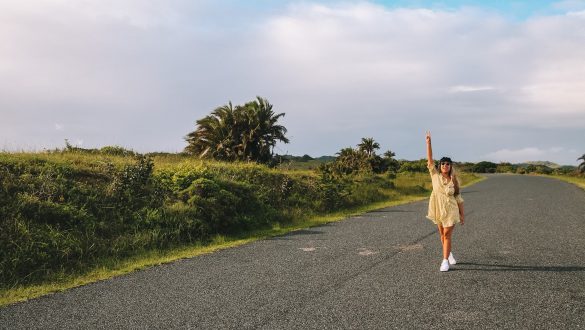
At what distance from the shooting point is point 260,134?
114 ft

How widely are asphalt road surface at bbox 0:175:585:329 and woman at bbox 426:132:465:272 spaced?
0.59 metres

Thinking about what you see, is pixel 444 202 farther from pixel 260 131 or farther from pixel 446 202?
pixel 260 131

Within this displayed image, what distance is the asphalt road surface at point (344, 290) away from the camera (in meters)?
5.43

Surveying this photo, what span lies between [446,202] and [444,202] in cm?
4

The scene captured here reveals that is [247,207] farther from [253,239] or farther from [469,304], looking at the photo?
[469,304]

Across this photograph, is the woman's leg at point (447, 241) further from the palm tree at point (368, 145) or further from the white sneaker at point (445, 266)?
the palm tree at point (368, 145)

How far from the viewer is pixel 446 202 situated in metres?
8.09

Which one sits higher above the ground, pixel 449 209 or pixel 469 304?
pixel 449 209

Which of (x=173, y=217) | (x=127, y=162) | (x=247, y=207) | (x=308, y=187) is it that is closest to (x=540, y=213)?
(x=308, y=187)

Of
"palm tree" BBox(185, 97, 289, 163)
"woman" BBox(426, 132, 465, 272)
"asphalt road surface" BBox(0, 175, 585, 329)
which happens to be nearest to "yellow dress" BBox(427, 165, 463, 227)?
"woman" BBox(426, 132, 465, 272)

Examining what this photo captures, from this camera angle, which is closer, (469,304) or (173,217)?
(469,304)

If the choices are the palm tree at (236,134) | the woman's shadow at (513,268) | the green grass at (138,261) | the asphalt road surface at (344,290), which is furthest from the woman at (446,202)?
the palm tree at (236,134)

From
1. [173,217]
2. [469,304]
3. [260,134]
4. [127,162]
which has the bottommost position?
[469,304]

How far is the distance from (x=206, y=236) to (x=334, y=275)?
5101 mm
